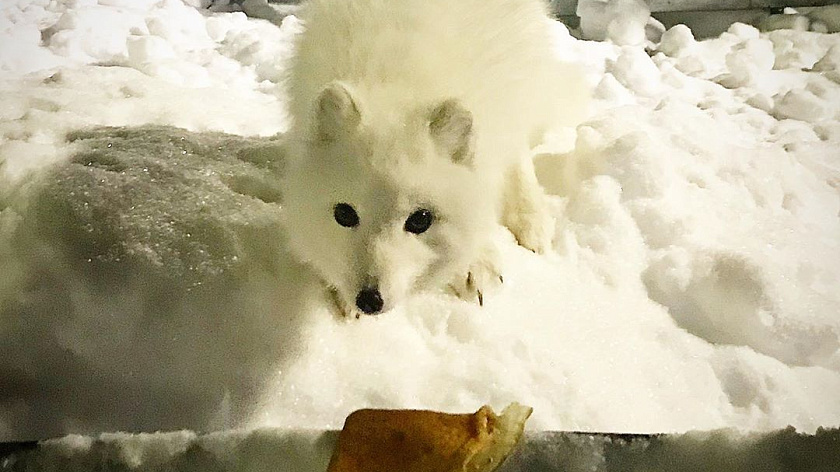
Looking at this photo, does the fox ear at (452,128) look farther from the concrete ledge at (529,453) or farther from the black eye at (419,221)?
the concrete ledge at (529,453)

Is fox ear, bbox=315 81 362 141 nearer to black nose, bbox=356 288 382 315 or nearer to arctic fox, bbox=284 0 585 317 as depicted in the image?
arctic fox, bbox=284 0 585 317

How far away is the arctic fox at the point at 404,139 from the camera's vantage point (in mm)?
1149

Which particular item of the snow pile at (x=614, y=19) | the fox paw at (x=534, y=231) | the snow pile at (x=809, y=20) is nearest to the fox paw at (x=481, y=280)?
the fox paw at (x=534, y=231)

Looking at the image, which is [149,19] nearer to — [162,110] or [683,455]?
[162,110]

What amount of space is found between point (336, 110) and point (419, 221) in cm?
22

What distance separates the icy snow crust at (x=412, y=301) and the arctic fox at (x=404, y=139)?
5.1 inches

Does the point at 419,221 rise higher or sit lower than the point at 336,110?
lower

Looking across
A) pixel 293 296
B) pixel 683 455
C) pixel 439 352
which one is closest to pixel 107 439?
pixel 293 296

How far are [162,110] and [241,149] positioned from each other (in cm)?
39

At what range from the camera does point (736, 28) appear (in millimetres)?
2682

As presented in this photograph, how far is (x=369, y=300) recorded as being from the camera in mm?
1130

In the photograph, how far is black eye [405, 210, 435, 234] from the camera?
1171mm

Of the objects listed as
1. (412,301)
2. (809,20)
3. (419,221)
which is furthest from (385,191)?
(809,20)

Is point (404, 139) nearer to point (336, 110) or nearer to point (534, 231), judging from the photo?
point (336, 110)
